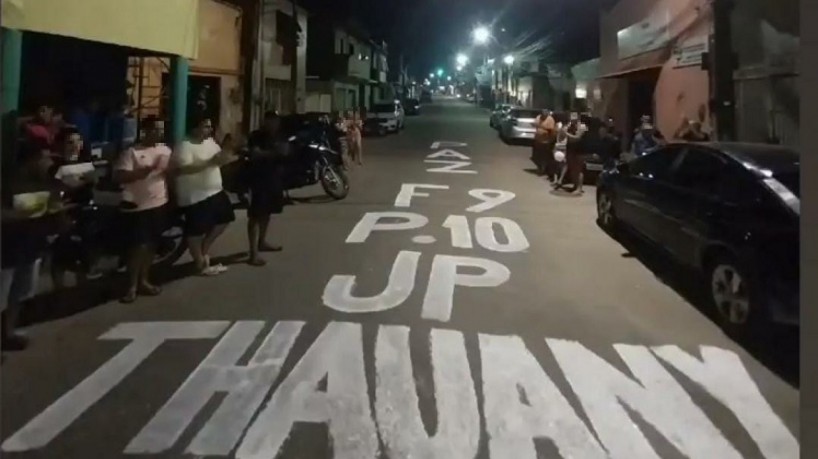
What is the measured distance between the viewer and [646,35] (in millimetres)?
21391

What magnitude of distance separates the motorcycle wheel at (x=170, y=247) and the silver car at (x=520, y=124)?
20757 millimetres

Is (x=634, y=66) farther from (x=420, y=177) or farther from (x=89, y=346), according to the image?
(x=89, y=346)

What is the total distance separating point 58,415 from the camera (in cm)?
525

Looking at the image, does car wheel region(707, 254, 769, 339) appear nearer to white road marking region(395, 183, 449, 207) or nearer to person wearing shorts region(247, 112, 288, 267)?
person wearing shorts region(247, 112, 288, 267)

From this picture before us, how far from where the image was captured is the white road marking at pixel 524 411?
491 cm

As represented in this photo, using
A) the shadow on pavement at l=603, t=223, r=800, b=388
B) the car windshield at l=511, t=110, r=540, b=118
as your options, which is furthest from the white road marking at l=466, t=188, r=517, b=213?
the car windshield at l=511, t=110, r=540, b=118

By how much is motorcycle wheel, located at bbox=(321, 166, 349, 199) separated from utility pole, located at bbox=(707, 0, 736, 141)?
23.9ft

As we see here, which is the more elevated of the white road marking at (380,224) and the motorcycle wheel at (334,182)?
the motorcycle wheel at (334,182)

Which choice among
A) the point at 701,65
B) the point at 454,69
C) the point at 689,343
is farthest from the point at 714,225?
the point at 454,69

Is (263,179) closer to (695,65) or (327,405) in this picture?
(327,405)

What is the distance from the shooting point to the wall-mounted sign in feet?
55.7

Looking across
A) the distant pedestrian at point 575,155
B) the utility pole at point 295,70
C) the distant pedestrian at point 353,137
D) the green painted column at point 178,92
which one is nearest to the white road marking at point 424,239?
the green painted column at point 178,92

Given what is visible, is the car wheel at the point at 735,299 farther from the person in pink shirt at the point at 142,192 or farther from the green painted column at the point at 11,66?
the green painted column at the point at 11,66

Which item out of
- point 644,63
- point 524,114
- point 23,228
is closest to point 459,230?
point 23,228
